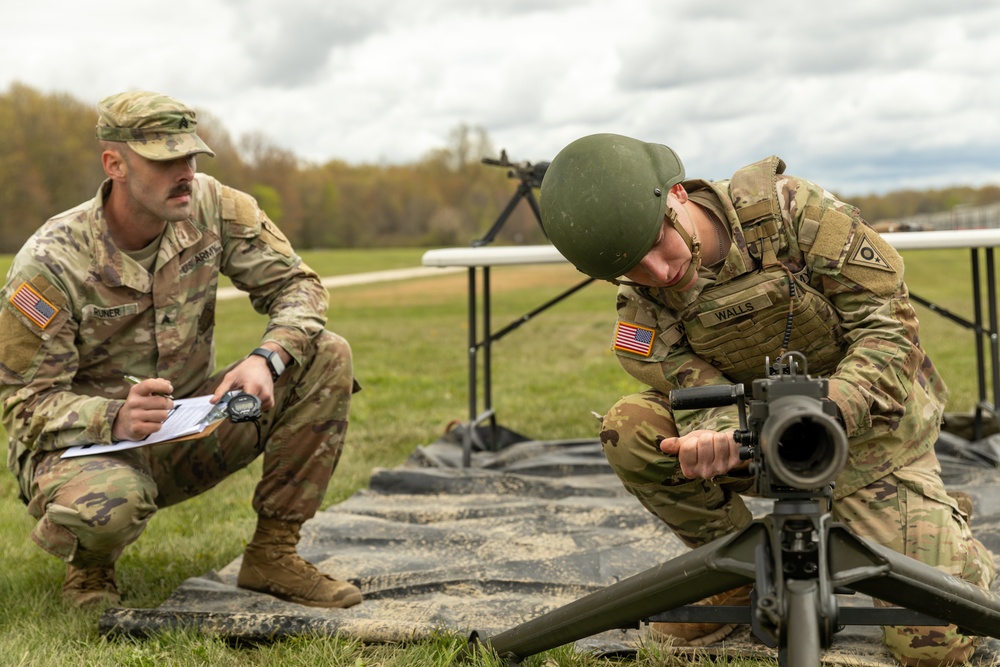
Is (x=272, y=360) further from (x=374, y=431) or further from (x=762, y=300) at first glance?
(x=374, y=431)

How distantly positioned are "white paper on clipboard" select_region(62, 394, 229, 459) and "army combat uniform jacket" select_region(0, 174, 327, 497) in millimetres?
33

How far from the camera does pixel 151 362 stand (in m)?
3.62

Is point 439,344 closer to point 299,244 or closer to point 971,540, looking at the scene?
point 971,540

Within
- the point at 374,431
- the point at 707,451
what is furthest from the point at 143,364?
the point at 374,431

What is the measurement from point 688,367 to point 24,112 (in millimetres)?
54767

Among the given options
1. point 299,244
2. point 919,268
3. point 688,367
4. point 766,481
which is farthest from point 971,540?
point 299,244

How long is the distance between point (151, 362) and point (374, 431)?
2.95 meters

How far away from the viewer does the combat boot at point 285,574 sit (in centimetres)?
336

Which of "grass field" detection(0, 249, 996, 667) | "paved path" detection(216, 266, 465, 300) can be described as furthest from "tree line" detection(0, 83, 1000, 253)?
"grass field" detection(0, 249, 996, 667)

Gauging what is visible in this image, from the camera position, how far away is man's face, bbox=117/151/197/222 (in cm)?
338

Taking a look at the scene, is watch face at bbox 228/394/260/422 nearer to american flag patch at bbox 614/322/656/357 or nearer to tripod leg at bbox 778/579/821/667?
american flag patch at bbox 614/322/656/357

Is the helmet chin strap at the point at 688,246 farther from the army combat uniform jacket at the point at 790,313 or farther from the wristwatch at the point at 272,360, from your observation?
the wristwatch at the point at 272,360

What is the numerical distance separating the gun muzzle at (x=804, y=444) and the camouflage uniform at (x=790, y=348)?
0.88 m

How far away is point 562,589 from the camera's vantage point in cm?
348
